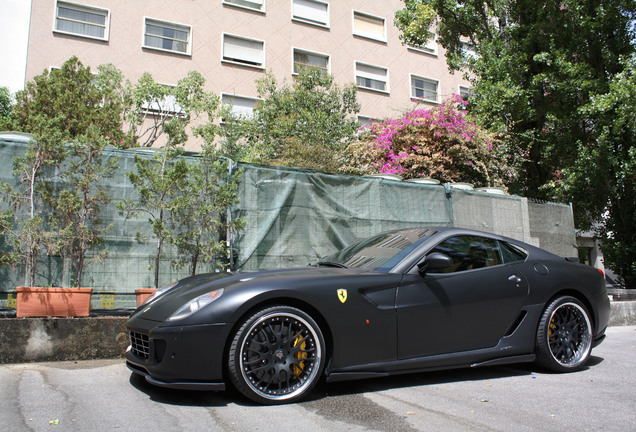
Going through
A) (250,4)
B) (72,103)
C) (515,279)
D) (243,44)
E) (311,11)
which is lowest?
(515,279)

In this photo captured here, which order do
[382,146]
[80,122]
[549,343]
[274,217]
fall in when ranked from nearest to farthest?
[549,343] → [274,217] → [80,122] → [382,146]

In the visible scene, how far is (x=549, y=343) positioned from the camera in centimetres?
408

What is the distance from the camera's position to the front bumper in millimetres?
2984

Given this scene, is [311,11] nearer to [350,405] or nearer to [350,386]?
[350,386]

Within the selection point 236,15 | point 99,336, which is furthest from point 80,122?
point 236,15

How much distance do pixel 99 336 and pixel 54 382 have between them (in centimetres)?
100

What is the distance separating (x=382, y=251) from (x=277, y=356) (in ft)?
4.54

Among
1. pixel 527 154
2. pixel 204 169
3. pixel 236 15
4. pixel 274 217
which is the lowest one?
pixel 274 217

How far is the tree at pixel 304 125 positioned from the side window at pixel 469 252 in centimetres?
882

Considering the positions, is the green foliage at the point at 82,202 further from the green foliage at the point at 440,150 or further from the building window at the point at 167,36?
the building window at the point at 167,36

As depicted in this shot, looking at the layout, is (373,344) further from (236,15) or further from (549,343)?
(236,15)

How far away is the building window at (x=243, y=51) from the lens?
72.3ft

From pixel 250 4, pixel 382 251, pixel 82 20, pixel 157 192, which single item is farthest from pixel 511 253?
pixel 250 4

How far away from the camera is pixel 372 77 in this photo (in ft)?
83.5
